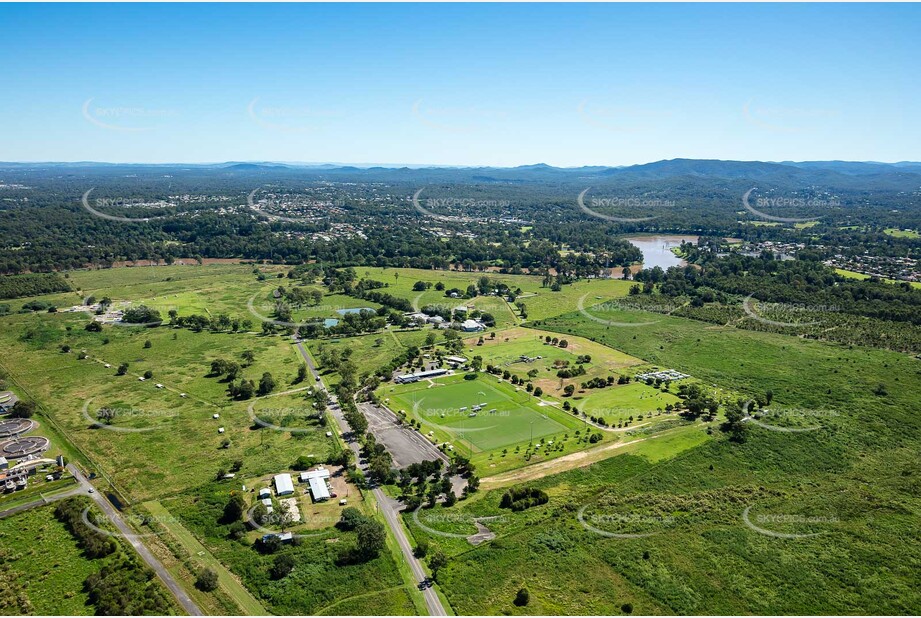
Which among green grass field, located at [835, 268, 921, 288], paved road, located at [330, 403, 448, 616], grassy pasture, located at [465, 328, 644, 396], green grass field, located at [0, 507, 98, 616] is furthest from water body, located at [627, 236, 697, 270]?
green grass field, located at [0, 507, 98, 616]

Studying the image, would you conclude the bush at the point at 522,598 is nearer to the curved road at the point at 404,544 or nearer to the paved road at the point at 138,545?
the curved road at the point at 404,544

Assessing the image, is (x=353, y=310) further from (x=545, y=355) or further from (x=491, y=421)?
(x=491, y=421)

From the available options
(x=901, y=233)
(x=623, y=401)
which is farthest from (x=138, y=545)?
(x=901, y=233)

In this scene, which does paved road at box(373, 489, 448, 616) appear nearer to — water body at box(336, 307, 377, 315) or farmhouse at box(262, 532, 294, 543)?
farmhouse at box(262, 532, 294, 543)

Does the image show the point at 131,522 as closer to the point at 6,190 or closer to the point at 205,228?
the point at 205,228

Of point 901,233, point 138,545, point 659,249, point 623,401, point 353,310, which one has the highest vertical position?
point 901,233

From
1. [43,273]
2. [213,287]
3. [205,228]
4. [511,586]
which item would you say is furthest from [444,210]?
[511,586]
